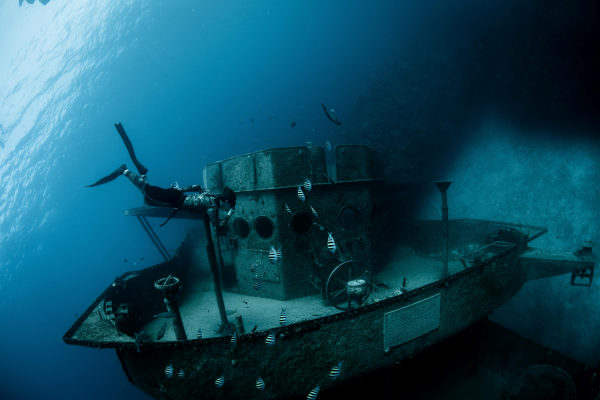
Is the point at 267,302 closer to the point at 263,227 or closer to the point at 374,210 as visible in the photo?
the point at 263,227

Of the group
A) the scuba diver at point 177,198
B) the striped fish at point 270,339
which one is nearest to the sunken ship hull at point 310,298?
the striped fish at point 270,339

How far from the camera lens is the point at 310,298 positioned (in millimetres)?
7602

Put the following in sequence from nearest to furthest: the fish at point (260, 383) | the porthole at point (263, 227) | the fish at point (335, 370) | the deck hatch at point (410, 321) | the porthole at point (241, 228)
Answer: the fish at point (260, 383) < the fish at point (335, 370) < the deck hatch at point (410, 321) < the porthole at point (263, 227) < the porthole at point (241, 228)

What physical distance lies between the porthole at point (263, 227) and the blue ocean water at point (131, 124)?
2746 cm

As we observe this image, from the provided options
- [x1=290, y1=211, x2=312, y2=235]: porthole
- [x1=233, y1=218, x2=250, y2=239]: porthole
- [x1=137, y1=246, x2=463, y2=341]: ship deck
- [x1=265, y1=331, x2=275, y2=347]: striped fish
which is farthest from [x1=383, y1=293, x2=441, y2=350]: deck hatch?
[x1=233, y1=218, x2=250, y2=239]: porthole

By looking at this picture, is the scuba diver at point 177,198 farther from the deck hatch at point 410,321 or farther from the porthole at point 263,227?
the deck hatch at point 410,321

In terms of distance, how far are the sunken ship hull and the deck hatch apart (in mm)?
25

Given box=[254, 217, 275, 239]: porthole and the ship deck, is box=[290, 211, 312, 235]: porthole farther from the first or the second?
the ship deck

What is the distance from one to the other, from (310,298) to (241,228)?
3.52 metres

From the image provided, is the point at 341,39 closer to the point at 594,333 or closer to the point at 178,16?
the point at 178,16

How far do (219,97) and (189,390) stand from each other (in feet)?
346

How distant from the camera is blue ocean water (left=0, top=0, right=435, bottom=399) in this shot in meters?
39.3

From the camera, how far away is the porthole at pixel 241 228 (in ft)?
27.9

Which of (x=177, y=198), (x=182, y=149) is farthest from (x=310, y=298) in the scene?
(x=182, y=149)
